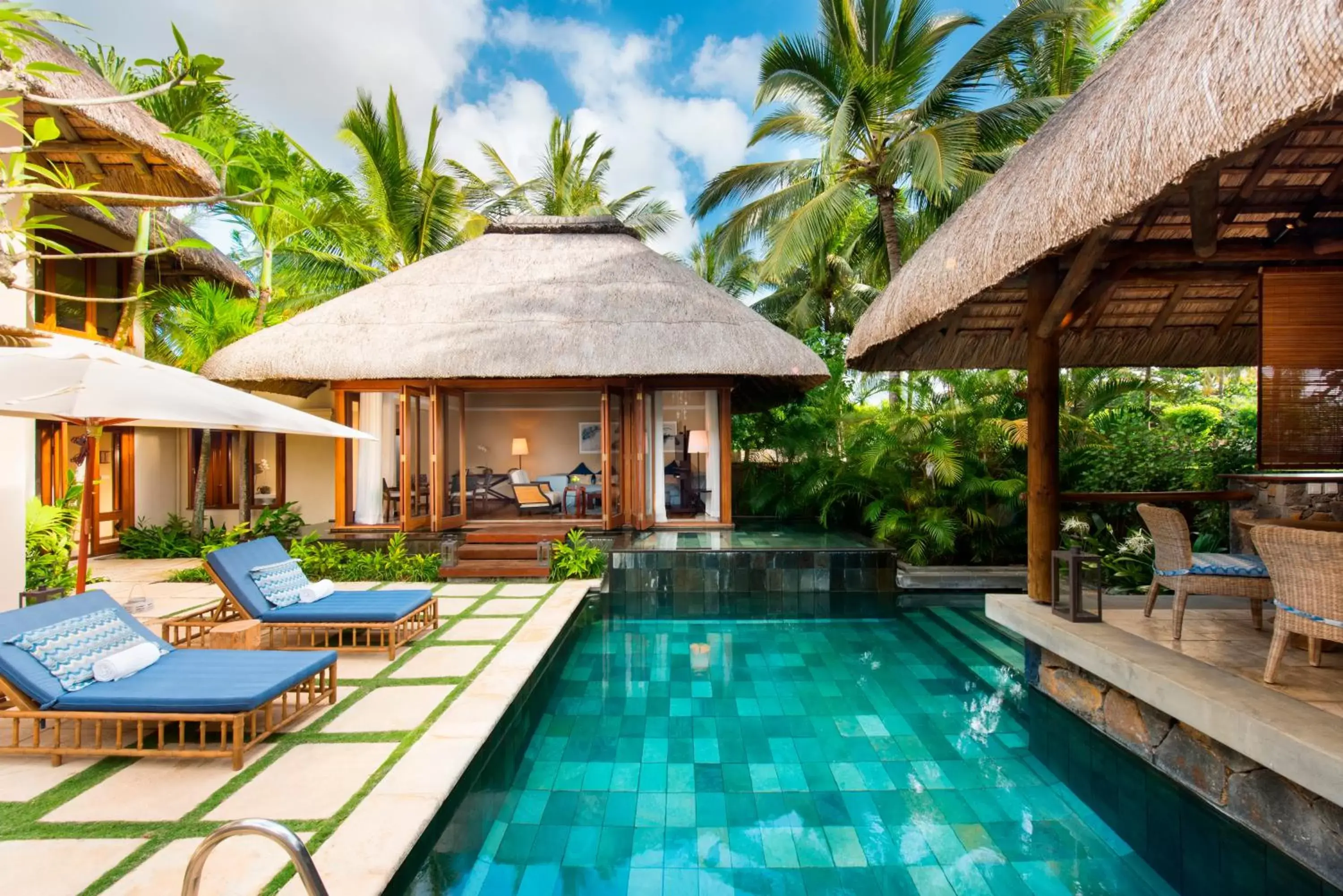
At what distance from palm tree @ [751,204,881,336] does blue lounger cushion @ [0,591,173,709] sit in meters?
14.2

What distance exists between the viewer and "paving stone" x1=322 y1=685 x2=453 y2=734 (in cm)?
361

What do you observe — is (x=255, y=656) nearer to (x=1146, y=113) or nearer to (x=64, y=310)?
(x=1146, y=113)

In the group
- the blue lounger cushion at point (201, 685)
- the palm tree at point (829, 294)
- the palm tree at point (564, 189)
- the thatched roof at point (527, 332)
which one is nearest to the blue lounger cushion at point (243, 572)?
the blue lounger cushion at point (201, 685)

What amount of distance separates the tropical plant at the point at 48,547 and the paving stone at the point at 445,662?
11.5 ft

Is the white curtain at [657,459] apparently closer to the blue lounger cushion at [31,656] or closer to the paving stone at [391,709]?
the paving stone at [391,709]

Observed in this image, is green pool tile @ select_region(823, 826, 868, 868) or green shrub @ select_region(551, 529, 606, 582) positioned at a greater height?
green shrub @ select_region(551, 529, 606, 582)

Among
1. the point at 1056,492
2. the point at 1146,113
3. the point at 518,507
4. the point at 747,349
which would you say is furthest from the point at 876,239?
the point at 1146,113

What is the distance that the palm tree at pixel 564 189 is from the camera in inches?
659

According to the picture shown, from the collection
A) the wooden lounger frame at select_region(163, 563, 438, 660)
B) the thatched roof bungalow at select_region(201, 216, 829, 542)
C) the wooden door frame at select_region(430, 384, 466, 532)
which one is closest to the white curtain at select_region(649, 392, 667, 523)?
the thatched roof bungalow at select_region(201, 216, 829, 542)

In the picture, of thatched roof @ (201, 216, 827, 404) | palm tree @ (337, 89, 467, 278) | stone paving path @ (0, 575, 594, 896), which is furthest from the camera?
palm tree @ (337, 89, 467, 278)

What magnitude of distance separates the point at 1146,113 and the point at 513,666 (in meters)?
4.44

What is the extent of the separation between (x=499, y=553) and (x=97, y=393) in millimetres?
4790

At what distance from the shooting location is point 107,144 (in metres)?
5.52

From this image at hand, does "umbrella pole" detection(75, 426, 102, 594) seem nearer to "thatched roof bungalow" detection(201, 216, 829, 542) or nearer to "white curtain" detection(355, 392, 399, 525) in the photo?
"thatched roof bungalow" detection(201, 216, 829, 542)
